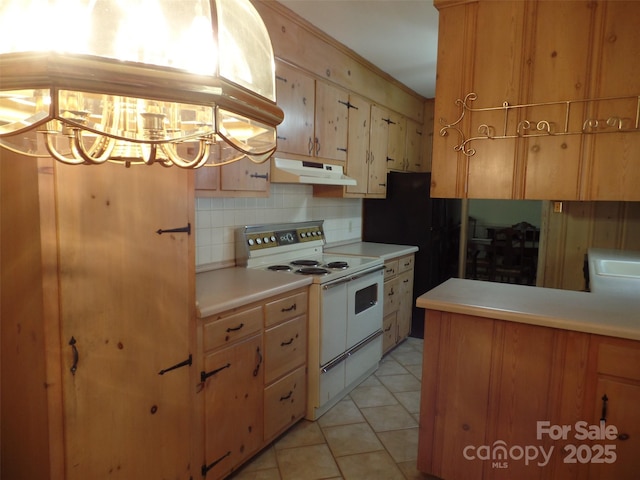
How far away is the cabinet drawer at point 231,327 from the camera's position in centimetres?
191

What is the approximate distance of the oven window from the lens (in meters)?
3.18

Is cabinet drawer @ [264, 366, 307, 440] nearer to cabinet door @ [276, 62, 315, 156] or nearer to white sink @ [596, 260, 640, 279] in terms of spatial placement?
cabinet door @ [276, 62, 315, 156]

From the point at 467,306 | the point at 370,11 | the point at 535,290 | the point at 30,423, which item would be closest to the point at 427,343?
the point at 467,306

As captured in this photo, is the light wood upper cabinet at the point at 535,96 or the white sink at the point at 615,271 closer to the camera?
the light wood upper cabinet at the point at 535,96

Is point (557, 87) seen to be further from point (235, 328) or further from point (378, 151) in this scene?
point (378, 151)

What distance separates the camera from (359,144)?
376cm

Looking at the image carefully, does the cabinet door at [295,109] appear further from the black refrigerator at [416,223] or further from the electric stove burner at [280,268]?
the black refrigerator at [416,223]

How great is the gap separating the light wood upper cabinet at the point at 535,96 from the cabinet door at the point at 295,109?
1.02 m

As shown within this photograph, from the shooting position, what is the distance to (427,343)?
2061 mm

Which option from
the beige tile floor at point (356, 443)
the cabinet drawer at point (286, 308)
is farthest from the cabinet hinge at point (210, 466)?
the cabinet drawer at point (286, 308)

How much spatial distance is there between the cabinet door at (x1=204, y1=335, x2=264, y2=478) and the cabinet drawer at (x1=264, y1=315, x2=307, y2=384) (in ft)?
0.24

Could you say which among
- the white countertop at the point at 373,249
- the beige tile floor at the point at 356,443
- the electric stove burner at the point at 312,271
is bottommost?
the beige tile floor at the point at 356,443

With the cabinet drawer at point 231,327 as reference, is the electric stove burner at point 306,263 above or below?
above

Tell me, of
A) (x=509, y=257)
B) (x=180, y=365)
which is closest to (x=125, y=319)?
(x=180, y=365)
